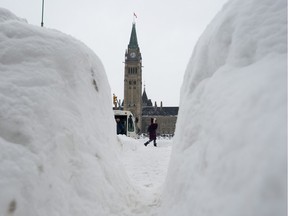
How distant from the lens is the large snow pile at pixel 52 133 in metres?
Result: 2.31

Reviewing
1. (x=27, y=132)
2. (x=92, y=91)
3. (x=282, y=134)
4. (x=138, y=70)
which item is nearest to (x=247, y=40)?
(x=282, y=134)

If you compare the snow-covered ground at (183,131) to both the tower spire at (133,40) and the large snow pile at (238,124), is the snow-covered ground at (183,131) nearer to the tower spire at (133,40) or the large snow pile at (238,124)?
the large snow pile at (238,124)

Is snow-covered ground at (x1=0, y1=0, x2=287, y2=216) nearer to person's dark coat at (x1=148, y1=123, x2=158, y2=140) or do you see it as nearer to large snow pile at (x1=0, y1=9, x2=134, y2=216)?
large snow pile at (x1=0, y1=9, x2=134, y2=216)

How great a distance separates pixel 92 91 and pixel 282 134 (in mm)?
3095

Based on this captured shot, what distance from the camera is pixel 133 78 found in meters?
82.8

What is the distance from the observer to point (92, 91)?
3.99 meters

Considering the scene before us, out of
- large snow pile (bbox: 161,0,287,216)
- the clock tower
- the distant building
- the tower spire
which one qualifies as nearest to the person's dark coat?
large snow pile (bbox: 161,0,287,216)

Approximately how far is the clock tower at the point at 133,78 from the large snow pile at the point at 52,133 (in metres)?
75.4

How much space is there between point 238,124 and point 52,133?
6.34ft

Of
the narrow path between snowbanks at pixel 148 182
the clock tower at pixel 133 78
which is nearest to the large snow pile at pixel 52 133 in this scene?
the narrow path between snowbanks at pixel 148 182

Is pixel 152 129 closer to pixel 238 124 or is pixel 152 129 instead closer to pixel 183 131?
pixel 183 131

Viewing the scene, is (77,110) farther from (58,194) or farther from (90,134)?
(58,194)

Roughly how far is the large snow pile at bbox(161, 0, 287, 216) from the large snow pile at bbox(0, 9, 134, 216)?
992mm

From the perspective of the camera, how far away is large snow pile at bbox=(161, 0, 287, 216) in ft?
4.29
